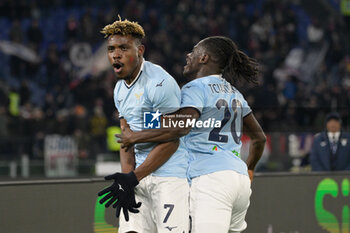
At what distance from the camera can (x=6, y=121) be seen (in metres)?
12.6

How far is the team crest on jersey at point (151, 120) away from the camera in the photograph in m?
3.76

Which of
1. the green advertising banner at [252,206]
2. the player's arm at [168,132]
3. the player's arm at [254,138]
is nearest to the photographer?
the player's arm at [168,132]

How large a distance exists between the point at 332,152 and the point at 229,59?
449 centimetres

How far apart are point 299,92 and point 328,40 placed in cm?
365

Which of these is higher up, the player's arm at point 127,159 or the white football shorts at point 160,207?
the player's arm at point 127,159

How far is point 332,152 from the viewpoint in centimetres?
810

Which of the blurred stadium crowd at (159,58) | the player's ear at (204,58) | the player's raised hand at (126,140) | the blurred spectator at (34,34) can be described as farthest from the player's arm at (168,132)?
the blurred spectator at (34,34)

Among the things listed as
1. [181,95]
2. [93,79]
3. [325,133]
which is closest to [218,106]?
[181,95]

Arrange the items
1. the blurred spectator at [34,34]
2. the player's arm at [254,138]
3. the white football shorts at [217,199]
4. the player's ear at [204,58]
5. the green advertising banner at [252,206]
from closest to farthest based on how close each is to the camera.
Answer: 1. the white football shorts at [217,199]
2. the player's ear at [204,58]
3. the player's arm at [254,138]
4. the green advertising banner at [252,206]
5. the blurred spectator at [34,34]

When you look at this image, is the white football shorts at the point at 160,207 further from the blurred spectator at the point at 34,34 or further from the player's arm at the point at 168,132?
the blurred spectator at the point at 34,34

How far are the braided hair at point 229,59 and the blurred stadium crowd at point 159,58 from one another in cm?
857

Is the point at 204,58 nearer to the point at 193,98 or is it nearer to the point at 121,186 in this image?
the point at 193,98

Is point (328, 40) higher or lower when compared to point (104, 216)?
higher

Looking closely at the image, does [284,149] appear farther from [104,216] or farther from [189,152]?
[189,152]
